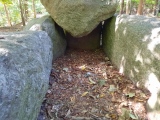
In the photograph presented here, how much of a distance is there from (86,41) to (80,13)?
1.09 meters

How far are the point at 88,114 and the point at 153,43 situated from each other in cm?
135

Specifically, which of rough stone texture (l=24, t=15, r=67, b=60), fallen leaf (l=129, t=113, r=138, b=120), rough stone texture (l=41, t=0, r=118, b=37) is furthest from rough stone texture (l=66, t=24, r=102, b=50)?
fallen leaf (l=129, t=113, r=138, b=120)

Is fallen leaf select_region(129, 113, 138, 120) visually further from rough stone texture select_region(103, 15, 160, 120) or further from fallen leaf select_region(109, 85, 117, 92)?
fallen leaf select_region(109, 85, 117, 92)

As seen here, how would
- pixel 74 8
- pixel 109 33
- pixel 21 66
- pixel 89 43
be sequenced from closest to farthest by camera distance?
pixel 21 66, pixel 74 8, pixel 109 33, pixel 89 43

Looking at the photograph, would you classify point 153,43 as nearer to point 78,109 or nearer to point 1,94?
point 78,109

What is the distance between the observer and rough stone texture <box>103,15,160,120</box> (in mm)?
2146

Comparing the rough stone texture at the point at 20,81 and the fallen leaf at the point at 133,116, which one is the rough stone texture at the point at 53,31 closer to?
the rough stone texture at the point at 20,81

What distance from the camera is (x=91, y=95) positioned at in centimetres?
263

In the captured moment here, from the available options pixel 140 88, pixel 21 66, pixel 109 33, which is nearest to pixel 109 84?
pixel 140 88

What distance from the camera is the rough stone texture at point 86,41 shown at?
4461mm

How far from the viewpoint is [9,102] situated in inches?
50.4

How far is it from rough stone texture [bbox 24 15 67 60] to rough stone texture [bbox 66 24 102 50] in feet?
1.12

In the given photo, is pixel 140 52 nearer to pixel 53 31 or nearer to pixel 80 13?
pixel 80 13

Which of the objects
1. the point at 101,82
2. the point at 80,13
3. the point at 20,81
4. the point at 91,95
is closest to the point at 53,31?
the point at 80,13
